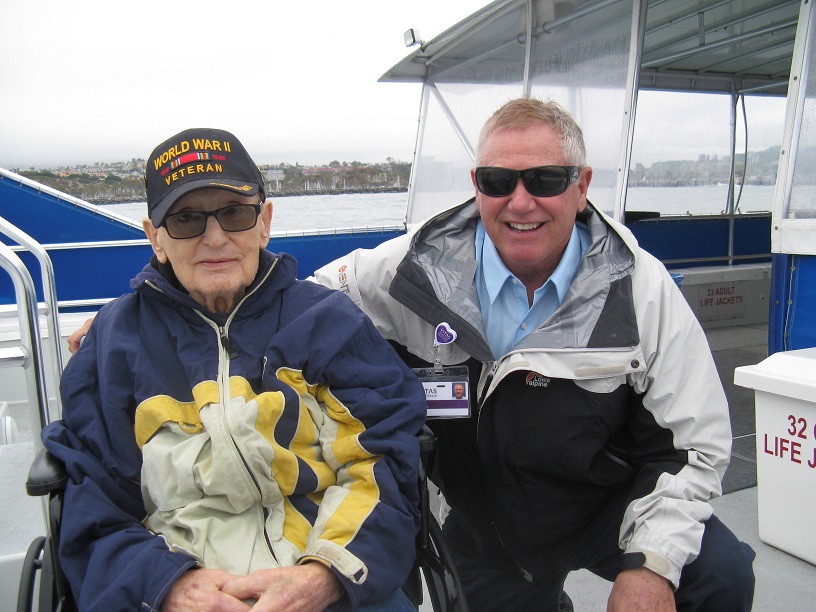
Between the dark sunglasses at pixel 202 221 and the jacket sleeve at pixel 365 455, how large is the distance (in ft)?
0.90

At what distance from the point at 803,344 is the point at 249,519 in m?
2.84

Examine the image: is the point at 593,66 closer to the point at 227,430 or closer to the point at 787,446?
the point at 787,446

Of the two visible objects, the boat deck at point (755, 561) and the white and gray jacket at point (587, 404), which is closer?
the white and gray jacket at point (587, 404)

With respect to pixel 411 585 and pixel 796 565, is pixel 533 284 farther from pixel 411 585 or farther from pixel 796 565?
pixel 796 565

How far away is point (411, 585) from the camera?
5.05 feet

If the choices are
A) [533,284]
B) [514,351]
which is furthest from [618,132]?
[514,351]

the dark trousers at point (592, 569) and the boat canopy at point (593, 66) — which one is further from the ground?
the boat canopy at point (593, 66)

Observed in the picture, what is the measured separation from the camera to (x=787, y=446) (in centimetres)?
233

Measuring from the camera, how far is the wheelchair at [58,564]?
4.19 feet

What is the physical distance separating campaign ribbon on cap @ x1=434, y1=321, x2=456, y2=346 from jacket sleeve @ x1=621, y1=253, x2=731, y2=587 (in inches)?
19.0

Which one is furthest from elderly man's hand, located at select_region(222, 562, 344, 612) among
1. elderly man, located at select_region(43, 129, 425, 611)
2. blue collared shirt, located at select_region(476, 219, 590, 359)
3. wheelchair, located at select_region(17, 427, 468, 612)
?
blue collared shirt, located at select_region(476, 219, 590, 359)

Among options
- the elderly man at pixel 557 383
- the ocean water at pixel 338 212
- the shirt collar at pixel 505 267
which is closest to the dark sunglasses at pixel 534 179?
the elderly man at pixel 557 383

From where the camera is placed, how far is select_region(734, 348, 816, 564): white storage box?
225 cm

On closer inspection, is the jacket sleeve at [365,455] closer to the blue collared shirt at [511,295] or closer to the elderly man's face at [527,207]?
the blue collared shirt at [511,295]
